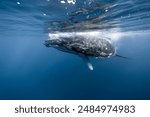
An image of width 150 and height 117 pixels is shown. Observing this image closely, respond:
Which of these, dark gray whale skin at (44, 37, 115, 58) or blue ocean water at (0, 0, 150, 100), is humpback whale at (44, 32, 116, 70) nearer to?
dark gray whale skin at (44, 37, 115, 58)

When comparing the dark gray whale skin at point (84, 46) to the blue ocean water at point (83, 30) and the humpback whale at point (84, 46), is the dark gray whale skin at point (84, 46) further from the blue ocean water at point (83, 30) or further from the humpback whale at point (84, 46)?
the blue ocean water at point (83, 30)

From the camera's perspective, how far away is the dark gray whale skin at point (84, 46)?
34.8 feet

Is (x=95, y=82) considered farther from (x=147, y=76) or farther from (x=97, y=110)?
(x=97, y=110)

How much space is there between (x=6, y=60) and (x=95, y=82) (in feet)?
286

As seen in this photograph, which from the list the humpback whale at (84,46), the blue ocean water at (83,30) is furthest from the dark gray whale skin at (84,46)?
the blue ocean water at (83,30)

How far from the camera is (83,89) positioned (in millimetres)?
37781

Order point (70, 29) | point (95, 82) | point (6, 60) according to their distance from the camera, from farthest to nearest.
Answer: point (6, 60) < point (95, 82) < point (70, 29)

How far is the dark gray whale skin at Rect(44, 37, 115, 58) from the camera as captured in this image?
10594 millimetres

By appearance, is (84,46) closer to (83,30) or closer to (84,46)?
(84,46)

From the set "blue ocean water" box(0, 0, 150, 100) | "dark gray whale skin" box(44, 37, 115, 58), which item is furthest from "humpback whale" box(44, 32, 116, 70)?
"blue ocean water" box(0, 0, 150, 100)

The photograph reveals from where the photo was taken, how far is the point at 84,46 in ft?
34.9

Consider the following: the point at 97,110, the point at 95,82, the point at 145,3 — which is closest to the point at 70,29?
the point at 145,3

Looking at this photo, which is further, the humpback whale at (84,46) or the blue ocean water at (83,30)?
the blue ocean water at (83,30)

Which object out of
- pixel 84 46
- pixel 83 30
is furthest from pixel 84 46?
pixel 83 30
